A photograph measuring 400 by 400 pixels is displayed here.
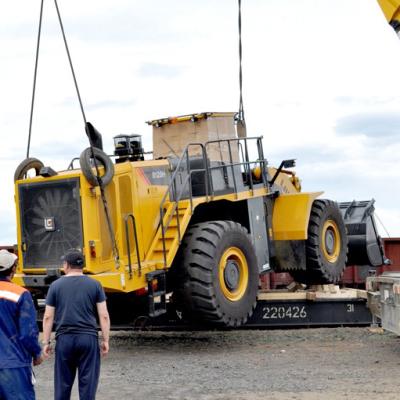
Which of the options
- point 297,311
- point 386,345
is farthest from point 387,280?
point 297,311

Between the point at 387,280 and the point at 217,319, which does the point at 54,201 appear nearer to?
the point at 217,319

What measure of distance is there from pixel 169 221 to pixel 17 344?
207 inches

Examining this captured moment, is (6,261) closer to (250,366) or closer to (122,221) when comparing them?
(250,366)

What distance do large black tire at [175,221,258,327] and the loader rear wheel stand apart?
180cm

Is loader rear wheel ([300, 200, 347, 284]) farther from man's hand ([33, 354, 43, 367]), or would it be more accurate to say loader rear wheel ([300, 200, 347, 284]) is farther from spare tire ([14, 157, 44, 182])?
man's hand ([33, 354, 43, 367])

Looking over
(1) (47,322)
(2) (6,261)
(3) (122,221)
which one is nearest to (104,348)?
(1) (47,322)

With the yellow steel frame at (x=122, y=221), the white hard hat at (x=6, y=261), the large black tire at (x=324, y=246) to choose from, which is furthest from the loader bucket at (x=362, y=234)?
the white hard hat at (x=6, y=261)

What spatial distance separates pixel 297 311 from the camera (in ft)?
41.5

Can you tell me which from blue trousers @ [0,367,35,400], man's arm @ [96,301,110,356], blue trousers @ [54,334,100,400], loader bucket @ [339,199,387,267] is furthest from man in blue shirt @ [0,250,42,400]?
loader bucket @ [339,199,387,267]

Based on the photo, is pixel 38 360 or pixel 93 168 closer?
pixel 38 360

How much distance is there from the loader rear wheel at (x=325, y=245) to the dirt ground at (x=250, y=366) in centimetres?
95

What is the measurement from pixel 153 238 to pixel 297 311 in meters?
2.76

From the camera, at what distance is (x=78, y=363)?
22.8 feet

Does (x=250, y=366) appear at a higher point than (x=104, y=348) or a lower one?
lower
